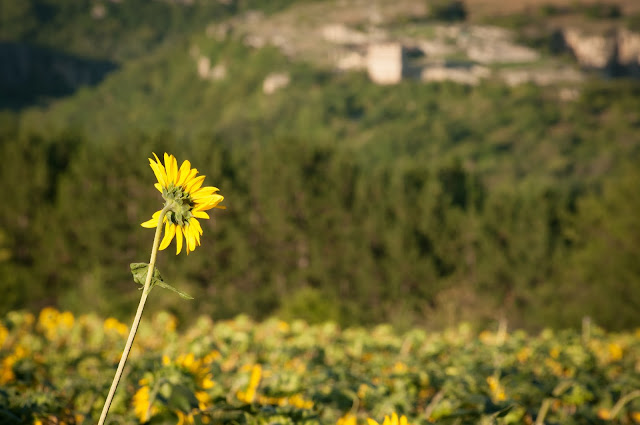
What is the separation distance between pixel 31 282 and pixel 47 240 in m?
1.47

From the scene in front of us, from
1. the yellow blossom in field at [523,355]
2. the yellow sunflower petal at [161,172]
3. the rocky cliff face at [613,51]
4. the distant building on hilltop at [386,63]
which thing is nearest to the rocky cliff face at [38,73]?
the distant building on hilltop at [386,63]

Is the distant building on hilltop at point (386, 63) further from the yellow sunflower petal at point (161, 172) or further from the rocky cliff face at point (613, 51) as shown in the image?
the yellow sunflower petal at point (161, 172)

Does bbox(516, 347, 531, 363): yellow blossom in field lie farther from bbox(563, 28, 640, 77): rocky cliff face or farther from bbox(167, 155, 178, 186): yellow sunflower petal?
bbox(563, 28, 640, 77): rocky cliff face

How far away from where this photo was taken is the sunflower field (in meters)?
1.64

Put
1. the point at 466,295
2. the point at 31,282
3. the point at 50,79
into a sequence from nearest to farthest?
the point at 466,295
the point at 31,282
the point at 50,79

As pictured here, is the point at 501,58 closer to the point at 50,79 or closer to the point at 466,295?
the point at 50,79

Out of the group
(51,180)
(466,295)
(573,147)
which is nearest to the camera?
(466,295)

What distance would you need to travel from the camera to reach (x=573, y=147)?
6425 centimetres

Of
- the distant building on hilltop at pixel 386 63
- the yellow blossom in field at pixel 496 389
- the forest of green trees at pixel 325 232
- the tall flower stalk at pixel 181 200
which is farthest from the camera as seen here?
the distant building on hilltop at pixel 386 63

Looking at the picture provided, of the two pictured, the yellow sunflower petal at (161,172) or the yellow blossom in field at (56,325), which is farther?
the yellow blossom in field at (56,325)

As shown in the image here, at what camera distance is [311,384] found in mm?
2217

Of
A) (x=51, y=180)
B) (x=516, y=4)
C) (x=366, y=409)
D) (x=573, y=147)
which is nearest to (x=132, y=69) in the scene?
(x=516, y=4)

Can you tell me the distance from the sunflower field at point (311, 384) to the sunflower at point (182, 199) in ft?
1.60

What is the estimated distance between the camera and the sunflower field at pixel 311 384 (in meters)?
1.64
